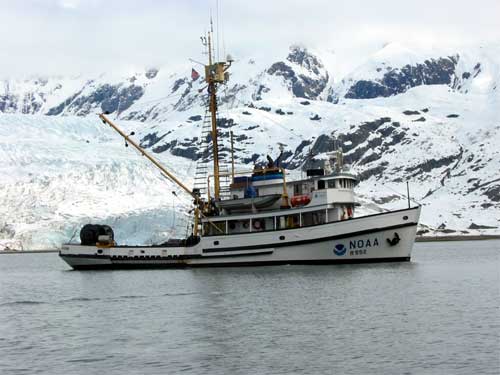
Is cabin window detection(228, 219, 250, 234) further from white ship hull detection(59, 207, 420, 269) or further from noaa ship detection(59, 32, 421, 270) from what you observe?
white ship hull detection(59, 207, 420, 269)

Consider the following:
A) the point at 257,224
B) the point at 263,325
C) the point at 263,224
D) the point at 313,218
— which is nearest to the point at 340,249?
the point at 313,218

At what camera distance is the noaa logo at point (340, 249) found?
221 ft

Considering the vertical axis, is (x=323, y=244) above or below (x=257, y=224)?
below

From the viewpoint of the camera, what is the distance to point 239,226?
7138cm

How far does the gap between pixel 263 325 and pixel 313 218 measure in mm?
31552

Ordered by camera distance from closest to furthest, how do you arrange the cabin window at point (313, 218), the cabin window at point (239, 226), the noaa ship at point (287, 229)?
1. the noaa ship at point (287, 229)
2. the cabin window at point (313, 218)
3. the cabin window at point (239, 226)

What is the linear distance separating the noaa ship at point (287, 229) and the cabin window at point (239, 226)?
0.09m

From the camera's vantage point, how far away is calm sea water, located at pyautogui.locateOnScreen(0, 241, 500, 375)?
2941 centimetres

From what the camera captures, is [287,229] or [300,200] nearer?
[287,229]

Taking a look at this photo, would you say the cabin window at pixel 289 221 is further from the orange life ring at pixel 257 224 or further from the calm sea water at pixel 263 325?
the calm sea water at pixel 263 325

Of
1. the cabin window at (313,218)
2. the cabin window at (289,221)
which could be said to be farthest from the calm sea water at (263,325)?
the cabin window at (289,221)

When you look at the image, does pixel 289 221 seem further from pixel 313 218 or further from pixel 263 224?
pixel 263 224

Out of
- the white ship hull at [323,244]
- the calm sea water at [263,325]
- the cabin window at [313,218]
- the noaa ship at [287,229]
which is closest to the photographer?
the calm sea water at [263,325]

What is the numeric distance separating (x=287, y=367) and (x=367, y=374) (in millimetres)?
2912
